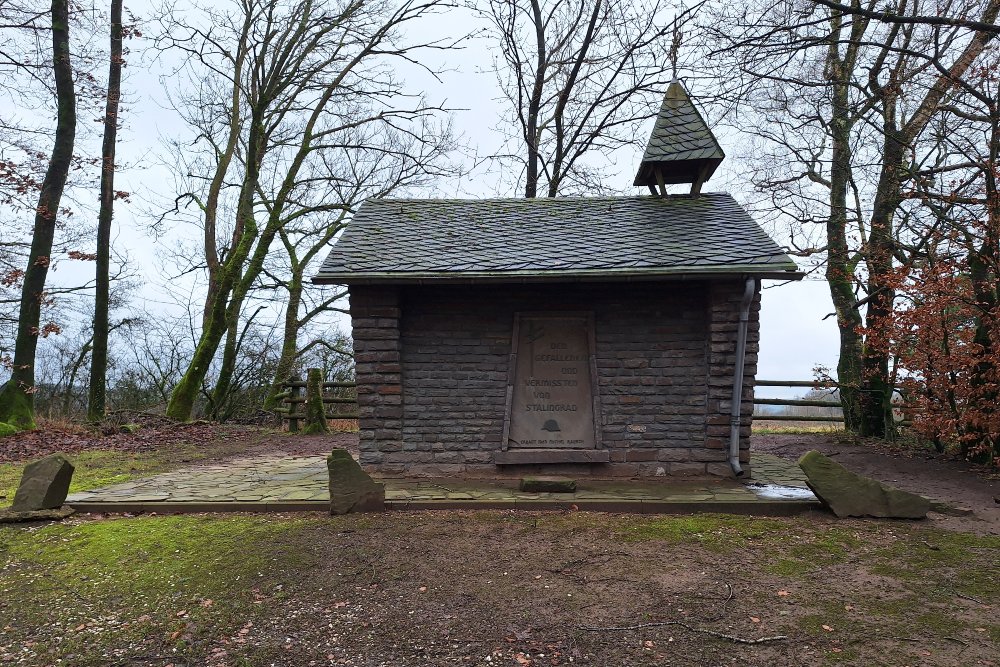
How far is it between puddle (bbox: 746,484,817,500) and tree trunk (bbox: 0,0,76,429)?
12232 millimetres

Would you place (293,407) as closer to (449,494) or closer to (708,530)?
(449,494)

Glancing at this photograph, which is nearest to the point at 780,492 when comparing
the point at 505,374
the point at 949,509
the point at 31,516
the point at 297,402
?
the point at 949,509

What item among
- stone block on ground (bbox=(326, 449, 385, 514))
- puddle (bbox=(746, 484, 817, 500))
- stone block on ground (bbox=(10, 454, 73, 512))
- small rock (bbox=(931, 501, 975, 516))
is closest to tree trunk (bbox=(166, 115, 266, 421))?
stone block on ground (bbox=(10, 454, 73, 512))

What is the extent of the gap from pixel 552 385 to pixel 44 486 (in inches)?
206

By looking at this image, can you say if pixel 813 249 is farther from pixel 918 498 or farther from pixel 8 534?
pixel 8 534

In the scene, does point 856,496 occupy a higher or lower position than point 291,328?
lower

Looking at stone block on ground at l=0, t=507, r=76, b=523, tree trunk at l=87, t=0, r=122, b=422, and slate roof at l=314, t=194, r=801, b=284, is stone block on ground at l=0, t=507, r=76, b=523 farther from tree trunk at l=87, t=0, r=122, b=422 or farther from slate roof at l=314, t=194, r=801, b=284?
tree trunk at l=87, t=0, r=122, b=422

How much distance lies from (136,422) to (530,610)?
40.0 ft

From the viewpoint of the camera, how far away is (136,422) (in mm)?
12938

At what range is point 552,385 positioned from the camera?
7.21m

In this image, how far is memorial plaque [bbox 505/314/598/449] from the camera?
712cm

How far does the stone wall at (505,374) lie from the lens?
23.1 feet

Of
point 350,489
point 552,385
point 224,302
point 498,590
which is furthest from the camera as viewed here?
point 224,302

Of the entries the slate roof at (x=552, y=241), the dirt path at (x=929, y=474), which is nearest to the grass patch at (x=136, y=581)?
the slate roof at (x=552, y=241)
